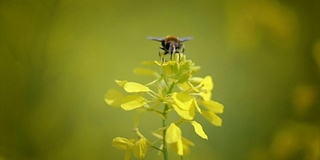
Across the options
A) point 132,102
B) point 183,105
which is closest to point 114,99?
point 132,102

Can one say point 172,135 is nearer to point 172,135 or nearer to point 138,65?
point 172,135

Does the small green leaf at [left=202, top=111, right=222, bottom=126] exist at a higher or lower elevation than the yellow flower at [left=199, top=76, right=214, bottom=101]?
lower

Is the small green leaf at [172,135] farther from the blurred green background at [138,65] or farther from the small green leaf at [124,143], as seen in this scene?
the blurred green background at [138,65]

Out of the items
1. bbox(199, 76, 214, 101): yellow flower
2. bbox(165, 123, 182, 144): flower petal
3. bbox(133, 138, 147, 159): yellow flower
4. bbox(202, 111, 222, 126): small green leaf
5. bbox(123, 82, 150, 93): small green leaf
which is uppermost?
bbox(199, 76, 214, 101): yellow flower

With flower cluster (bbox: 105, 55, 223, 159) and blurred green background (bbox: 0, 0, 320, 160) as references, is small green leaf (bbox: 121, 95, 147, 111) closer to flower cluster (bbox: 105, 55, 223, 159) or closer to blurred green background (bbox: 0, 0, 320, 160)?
flower cluster (bbox: 105, 55, 223, 159)

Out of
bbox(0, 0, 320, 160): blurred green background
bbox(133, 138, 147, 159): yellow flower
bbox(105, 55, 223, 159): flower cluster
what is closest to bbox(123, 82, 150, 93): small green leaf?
bbox(105, 55, 223, 159): flower cluster

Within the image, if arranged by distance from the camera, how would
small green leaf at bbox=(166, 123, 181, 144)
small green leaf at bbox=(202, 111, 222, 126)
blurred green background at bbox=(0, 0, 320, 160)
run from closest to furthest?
1. small green leaf at bbox=(166, 123, 181, 144)
2. small green leaf at bbox=(202, 111, 222, 126)
3. blurred green background at bbox=(0, 0, 320, 160)
